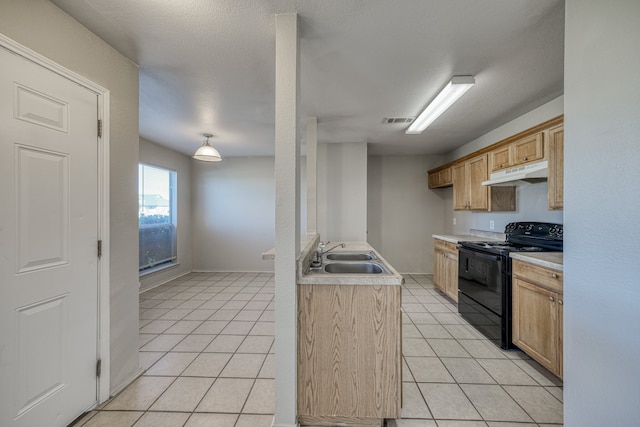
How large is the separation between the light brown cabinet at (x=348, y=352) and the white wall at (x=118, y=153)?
140 cm

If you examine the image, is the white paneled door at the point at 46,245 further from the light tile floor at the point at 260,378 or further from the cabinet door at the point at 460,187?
the cabinet door at the point at 460,187

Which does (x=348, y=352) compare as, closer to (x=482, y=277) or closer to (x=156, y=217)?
(x=482, y=277)

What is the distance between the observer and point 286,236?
148 centimetres

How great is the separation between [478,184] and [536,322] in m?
2.02

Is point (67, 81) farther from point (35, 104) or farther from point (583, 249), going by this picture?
point (583, 249)

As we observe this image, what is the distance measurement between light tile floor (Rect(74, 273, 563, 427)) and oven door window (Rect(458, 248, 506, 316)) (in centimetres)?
41

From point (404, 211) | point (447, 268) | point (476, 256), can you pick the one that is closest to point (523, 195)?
point (476, 256)

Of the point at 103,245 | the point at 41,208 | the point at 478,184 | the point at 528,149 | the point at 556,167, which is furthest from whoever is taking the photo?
the point at 478,184

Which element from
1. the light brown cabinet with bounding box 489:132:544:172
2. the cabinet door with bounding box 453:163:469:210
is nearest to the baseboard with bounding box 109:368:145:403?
the light brown cabinet with bounding box 489:132:544:172

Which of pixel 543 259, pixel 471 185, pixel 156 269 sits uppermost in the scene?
pixel 471 185

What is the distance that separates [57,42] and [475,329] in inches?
171

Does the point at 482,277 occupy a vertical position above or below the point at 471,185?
below

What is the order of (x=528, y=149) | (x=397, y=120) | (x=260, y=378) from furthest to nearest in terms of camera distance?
(x=397, y=120)
(x=528, y=149)
(x=260, y=378)

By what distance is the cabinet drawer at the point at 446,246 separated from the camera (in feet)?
11.6
